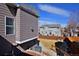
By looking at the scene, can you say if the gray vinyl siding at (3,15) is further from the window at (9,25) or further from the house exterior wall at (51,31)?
the house exterior wall at (51,31)

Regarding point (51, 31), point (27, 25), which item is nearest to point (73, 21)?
point (51, 31)

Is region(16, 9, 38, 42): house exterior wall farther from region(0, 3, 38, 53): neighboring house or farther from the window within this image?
the window

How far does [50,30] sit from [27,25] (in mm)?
447

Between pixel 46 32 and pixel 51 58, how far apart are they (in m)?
0.49

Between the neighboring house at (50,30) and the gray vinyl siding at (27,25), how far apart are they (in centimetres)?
13

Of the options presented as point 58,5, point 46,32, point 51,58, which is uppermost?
point 58,5

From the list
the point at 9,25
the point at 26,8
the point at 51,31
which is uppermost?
the point at 26,8

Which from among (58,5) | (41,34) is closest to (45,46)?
(41,34)

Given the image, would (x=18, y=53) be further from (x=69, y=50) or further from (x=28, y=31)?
(x=69, y=50)

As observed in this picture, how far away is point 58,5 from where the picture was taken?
24.8 ft

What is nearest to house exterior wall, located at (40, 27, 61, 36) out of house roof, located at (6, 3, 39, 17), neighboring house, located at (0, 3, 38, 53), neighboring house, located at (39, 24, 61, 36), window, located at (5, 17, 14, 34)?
neighboring house, located at (39, 24, 61, 36)

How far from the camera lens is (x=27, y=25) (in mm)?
7680

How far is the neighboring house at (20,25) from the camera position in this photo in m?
7.65

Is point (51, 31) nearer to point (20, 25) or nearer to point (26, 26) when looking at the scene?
point (26, 26)
